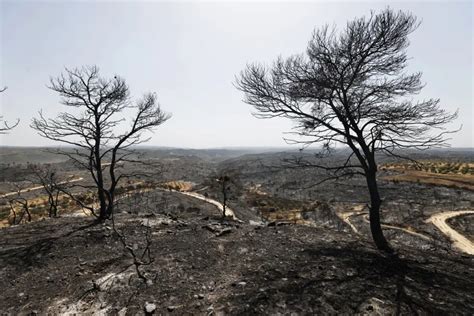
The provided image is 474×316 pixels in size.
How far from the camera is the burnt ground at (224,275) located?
270 inches

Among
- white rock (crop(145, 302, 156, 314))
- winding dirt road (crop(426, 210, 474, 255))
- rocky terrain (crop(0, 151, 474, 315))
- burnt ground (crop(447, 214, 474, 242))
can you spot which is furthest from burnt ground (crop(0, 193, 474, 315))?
burnt ground (crop(447, 214, 474, 242))

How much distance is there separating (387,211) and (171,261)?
36950 mm

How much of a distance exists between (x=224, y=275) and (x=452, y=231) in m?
31.9

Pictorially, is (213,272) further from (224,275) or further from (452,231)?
(452,231)

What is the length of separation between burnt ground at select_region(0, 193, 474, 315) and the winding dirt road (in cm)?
1945

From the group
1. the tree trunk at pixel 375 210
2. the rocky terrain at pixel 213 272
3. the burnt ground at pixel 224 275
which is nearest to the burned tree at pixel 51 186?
the rocky terrain at pixel 213 272

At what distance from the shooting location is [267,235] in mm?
12484

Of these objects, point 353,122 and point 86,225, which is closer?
point 353,122

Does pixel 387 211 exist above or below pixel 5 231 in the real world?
below

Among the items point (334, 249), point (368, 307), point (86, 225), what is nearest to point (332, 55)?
point (334, 249)

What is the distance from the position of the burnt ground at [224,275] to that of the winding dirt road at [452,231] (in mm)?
19454

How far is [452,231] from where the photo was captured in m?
31.2

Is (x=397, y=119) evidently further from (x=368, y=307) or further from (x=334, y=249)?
(x=368, y=307)

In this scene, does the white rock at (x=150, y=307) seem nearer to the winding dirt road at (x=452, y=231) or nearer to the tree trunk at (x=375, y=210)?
the tree trunk at (x=375, y=210)
